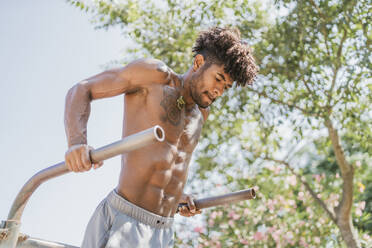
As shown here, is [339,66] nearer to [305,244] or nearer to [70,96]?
[305,244]

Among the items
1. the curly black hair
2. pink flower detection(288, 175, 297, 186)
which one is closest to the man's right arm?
the curly black hair

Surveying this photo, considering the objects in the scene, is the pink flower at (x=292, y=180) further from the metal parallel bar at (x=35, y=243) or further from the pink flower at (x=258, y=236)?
the metal parallel bar at (x=35, y=243)

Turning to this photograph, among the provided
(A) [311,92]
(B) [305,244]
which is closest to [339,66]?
(A) [311,92]

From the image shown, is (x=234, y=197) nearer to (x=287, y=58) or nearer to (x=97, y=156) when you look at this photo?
(x=97, y=156)

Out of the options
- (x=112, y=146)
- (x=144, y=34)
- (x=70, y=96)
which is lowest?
(x=112, y=146)

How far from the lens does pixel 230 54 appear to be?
2.07m

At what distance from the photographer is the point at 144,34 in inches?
212

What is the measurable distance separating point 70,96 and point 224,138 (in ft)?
13.7

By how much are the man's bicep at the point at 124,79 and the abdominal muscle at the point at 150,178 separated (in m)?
0.29

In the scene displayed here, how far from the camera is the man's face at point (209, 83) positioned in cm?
207

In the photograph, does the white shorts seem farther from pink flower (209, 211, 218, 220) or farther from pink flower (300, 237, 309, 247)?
pink flower (300, 237, 309, 247)

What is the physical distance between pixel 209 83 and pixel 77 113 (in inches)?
27.0

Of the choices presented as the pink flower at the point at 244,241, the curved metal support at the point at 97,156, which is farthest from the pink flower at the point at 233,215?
the curved metal support at the point at 97,156

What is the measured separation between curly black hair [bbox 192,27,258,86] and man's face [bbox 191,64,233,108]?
3cm
